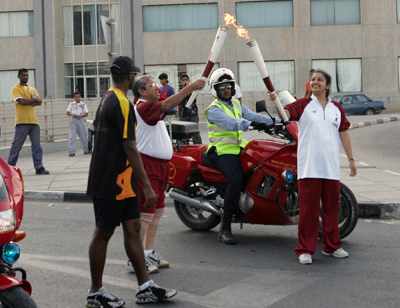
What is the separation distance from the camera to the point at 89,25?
40.4 meters

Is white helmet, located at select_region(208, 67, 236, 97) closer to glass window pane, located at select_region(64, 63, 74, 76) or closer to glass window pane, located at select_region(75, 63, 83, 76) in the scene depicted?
glass window pane, located at select_region(75, 63, 83, 76)

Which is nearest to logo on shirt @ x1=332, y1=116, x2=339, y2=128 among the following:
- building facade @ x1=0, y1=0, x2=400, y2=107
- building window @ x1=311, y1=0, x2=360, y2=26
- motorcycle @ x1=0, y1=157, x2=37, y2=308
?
motorcycle @ x1=0, y1=157, x2=37, y2=308

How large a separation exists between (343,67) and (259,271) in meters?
34.7

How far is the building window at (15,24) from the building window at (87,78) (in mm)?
3095

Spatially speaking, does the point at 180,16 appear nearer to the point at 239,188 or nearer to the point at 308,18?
the point at 308,18

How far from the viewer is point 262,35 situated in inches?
1537

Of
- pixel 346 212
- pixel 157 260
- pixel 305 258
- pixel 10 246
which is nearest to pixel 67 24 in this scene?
pixel 346 212

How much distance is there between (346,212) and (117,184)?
2.90m

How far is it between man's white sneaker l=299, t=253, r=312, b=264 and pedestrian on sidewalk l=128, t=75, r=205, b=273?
1.24 meters

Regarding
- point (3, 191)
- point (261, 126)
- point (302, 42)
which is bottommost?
point (3, 191)

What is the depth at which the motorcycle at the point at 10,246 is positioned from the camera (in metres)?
3.72

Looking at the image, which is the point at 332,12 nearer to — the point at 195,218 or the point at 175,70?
the point at 175,70

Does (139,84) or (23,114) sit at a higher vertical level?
(139,84)

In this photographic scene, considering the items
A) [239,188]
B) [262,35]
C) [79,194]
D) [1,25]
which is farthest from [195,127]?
[1,25]
